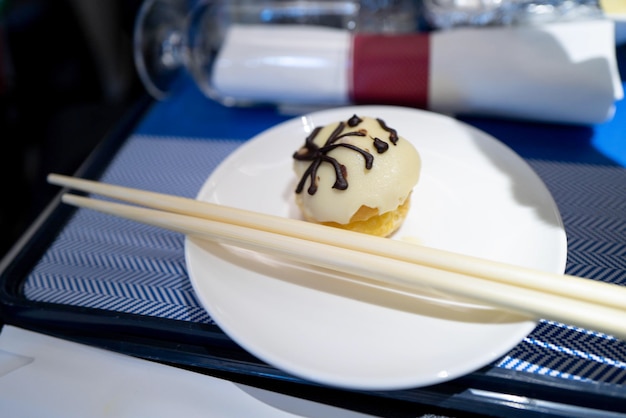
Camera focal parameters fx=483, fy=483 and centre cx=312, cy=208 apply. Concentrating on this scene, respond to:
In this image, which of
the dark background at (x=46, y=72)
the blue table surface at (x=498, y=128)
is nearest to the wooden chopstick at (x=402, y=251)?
the blue table surface at (x=498, y=128)

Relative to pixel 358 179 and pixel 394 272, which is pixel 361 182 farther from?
pixel 394 272

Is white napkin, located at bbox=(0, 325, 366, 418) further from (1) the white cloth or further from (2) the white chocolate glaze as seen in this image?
(1) the white cloth

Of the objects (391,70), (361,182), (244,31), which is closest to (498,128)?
(391,70)

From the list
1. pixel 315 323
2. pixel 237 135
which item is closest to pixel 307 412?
pixel 315 323

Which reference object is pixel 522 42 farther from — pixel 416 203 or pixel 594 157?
pixel 416 203

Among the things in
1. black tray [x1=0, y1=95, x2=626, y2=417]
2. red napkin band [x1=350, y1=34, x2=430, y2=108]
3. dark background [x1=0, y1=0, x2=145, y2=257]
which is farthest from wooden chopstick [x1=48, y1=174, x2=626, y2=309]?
dark background [x1=0, y1=0, x2=145, y2=257]

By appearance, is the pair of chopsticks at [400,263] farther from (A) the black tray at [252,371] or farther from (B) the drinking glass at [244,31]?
(B) the drinking glass at [244,31]
